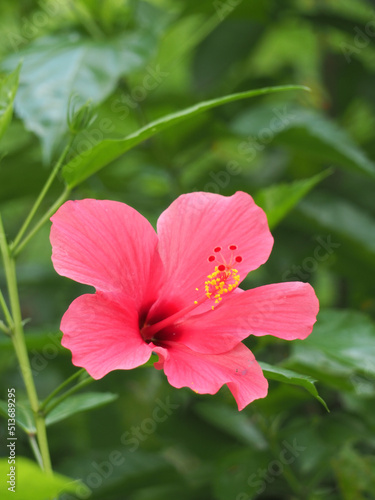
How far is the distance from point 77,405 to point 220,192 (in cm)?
77

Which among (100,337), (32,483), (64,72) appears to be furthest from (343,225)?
(32,483)

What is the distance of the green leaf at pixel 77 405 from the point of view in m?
0.69

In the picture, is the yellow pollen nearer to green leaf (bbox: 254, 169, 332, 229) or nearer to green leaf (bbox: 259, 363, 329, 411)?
green leaf (bbox: 259, 363, 329, 411)

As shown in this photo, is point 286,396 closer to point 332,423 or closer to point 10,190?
point 332,423

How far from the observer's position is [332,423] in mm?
1202

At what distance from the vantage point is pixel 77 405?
732 mm

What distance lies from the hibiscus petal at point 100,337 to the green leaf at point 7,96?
23 cm

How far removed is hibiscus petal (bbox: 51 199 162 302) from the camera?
586 mm

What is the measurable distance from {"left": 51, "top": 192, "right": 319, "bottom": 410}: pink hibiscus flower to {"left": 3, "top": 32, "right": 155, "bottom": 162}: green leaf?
0.34 metres

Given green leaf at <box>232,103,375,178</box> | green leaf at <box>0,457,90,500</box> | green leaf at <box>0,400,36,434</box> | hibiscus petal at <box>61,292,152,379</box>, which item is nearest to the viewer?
green leaf at <box>0,457,90,500</box>

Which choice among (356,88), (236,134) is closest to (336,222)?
(236,134)

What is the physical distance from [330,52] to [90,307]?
1513 mm

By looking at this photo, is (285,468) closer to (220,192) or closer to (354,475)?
(354,475)

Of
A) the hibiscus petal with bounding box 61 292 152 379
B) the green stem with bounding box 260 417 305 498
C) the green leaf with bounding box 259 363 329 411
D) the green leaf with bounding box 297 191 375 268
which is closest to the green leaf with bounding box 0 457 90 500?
the hibiscus petal with bounding box 61 292 152 379
